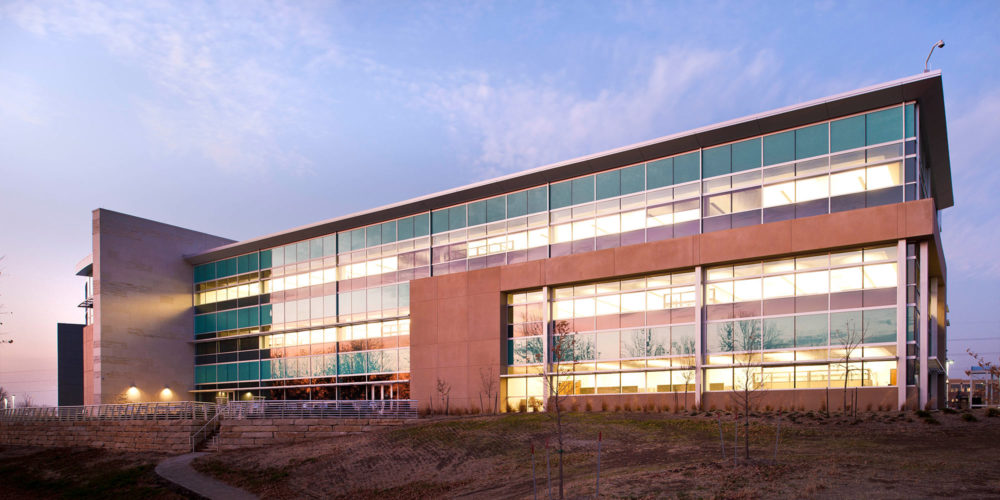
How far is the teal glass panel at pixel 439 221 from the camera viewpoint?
4122 cm

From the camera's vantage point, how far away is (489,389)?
36.2 meters

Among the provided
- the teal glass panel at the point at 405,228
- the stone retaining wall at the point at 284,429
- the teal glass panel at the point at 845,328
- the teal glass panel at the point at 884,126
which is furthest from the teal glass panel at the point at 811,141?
the teal glass panel at the point at 405,228

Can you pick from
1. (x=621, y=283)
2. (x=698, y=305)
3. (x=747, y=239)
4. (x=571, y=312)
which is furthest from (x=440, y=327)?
(x=747, y=239)

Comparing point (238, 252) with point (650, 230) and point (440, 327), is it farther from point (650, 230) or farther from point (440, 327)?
point (650, 230)

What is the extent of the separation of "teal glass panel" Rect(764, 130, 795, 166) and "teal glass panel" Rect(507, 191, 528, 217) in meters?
12.4

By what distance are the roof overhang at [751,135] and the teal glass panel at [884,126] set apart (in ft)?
1.12

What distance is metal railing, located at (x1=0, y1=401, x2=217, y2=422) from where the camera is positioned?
3691 centimetres

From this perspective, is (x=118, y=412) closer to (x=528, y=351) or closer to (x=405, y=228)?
(x=405, y=228)

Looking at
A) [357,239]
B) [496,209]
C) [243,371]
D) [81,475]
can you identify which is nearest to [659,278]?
[496,209]

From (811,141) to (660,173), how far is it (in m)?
6.56

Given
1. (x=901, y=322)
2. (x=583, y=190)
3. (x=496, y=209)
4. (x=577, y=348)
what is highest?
(x=583, y=190)

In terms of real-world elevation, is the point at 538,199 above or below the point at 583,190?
below

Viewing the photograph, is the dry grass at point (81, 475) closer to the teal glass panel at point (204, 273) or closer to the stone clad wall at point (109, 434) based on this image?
the stone clad wall at point (109, 434)

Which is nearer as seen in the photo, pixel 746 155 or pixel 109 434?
pixel 746 155
